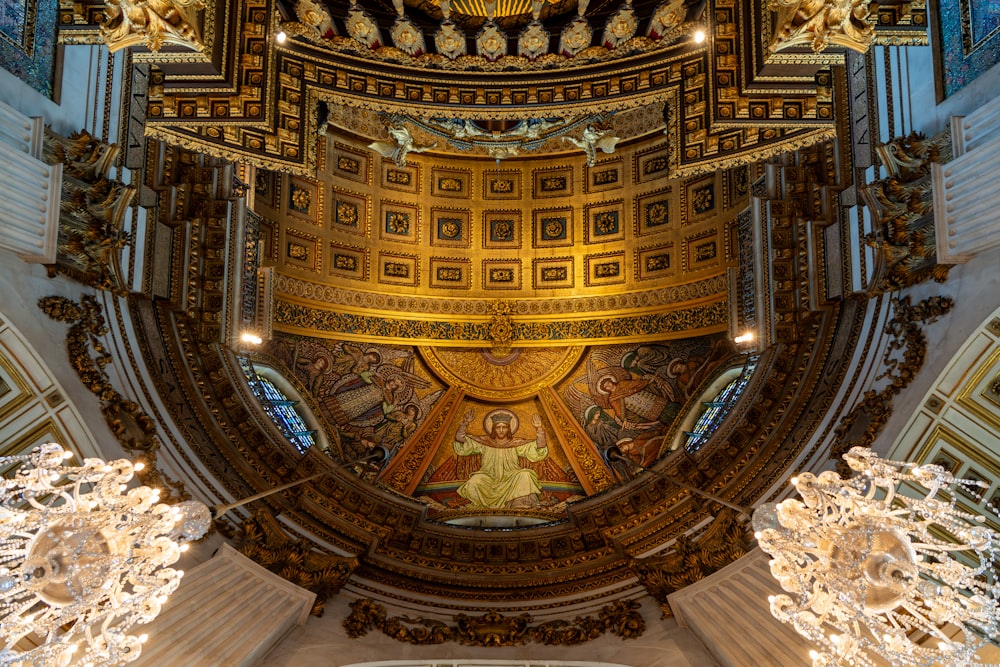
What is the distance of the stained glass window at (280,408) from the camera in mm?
14070

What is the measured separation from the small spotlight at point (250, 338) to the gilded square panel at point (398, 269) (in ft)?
13.5

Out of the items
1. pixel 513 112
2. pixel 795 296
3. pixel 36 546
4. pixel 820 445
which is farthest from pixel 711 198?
pixel 36 546

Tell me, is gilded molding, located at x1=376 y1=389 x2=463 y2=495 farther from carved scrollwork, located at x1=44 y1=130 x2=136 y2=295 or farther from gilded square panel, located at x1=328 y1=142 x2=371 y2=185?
carved scrollwork, located at x1=44 y1=130 x2=136 y2=295

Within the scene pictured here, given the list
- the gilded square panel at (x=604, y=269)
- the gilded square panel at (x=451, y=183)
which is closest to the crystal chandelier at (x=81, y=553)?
the gilded square panel at (x=451, y=183)

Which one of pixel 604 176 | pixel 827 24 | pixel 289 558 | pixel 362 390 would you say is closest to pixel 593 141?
pixel 604 176

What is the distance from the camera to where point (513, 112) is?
12391 millimetres

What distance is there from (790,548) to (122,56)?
9316mm

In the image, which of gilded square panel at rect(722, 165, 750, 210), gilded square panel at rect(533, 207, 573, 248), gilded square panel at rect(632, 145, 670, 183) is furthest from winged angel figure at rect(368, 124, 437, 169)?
gilded square panel at rect(722, 165, 750, 210)

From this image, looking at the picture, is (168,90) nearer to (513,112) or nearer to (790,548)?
(513,112)

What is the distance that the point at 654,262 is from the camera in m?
17.0

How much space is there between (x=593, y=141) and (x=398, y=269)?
495 centimetres

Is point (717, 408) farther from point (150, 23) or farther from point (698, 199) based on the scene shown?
point (150, 23)

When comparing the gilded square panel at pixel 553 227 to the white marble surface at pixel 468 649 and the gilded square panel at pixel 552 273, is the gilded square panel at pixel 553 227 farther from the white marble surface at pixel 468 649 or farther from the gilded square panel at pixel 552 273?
the white marble surface at pixel 468 649

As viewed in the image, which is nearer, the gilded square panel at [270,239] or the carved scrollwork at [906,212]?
the carved scrollwork at [906,212]
